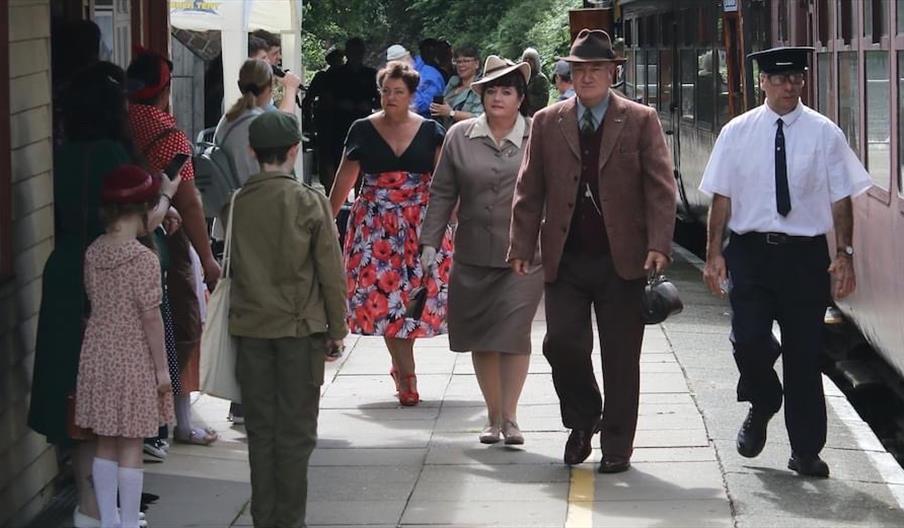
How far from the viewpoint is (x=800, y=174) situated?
7.91 metres

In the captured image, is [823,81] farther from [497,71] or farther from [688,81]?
[688,81]

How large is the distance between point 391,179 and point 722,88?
7.92 m

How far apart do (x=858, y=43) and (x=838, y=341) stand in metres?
2.68

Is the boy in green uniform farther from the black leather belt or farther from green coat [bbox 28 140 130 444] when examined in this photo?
the black leather belt

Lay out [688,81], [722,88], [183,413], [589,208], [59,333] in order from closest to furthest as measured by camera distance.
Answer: [59,333], [589,208], [183,413], [722,88], [688,81]

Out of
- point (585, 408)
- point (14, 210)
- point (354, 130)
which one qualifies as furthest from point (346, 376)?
point (14, 210)

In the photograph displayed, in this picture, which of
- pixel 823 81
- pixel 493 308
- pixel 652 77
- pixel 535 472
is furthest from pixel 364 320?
pixel 652 77

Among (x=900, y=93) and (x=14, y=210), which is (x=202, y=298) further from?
(x=900, y=93)

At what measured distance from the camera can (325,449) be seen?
8.96 m

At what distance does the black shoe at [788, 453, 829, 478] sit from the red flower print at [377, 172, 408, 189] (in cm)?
274

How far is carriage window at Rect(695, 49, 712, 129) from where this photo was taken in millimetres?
18109

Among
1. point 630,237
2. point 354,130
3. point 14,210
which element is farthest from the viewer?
point 354,130

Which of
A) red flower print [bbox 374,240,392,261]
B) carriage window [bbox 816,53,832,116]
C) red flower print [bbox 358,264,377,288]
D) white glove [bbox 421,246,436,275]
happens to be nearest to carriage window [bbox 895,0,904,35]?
white glove [bbox 421,246,436,275]

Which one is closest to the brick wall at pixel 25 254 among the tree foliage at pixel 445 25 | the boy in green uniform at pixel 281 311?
the boy in green uniform at pixel 281 311
